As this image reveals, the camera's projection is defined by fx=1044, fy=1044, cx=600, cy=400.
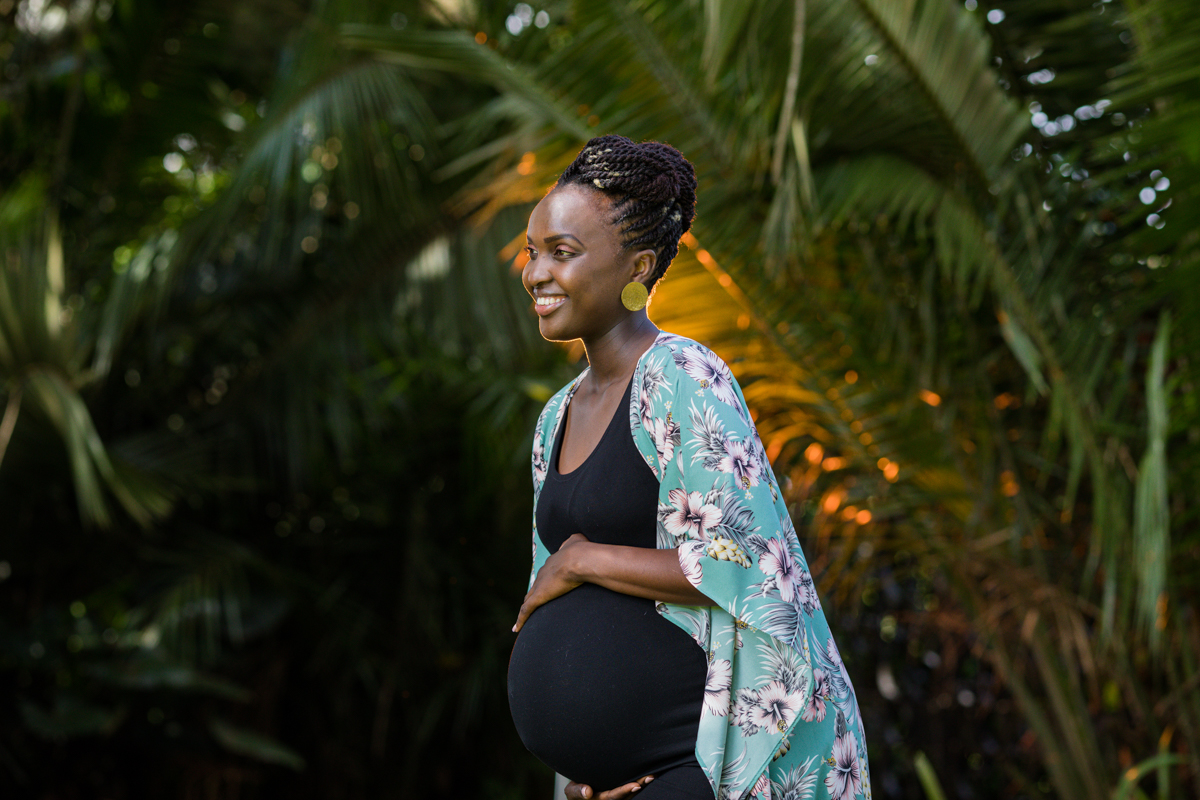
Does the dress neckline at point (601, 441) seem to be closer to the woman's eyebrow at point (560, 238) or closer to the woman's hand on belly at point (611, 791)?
the woman's eyebrow at point (560, 238)

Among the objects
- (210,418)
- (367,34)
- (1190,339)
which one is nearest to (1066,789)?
(1190,339)

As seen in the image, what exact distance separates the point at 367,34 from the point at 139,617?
8.48 feet

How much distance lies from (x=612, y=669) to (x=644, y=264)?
520 mm

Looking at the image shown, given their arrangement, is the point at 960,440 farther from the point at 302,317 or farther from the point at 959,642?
the point at 302,317

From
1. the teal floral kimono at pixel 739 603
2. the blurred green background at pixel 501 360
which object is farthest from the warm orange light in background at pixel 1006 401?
the teal floral kimono at pixel 739 603

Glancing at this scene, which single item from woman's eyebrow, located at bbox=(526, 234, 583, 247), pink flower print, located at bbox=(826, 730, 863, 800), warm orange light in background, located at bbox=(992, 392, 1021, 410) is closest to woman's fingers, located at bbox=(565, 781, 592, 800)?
pink flower print, located at bbox=(826, 730, 863, 800)

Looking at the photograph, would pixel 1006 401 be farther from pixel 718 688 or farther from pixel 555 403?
pixel 718 688

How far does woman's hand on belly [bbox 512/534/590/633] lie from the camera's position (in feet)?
4.36

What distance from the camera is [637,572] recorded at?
Answer: 4.11 feet

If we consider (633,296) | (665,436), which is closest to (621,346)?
(633,296)

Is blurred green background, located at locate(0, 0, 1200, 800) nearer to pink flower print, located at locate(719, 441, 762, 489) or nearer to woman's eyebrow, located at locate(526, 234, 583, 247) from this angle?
woman's eyebrow, located at locate(526, 234, 583, 247)

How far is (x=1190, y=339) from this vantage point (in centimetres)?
249

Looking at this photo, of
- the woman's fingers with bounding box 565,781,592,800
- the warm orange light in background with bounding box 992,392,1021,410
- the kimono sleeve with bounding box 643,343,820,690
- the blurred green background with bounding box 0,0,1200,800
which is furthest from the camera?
the warm orange light in background with bounding box 992,392,1021,410

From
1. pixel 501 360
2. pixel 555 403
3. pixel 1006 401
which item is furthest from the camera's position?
pixel 501 360
